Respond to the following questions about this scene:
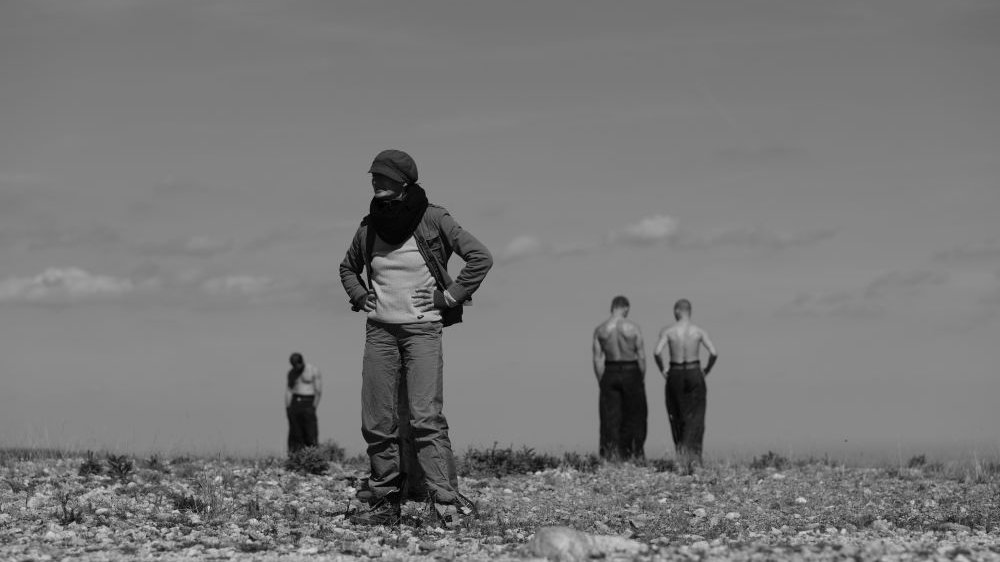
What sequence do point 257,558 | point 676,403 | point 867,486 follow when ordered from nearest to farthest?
point 257,558
point 867,486
point 676,403

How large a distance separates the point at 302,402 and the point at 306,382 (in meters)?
0.39

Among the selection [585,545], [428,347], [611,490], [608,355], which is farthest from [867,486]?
[585,545]

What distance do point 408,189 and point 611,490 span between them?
5491mm

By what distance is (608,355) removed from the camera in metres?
21.1

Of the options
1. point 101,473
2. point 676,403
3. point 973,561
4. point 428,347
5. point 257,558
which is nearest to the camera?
point 973,561

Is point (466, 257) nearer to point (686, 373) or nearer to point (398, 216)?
point (398, 216)

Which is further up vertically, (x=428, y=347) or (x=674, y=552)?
(x=428, y=347)

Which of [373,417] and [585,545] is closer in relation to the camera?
[585,545]

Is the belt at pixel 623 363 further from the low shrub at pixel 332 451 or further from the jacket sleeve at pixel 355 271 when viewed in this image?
the jacket sleeve at pixel 355 271

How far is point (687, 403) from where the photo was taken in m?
20.8

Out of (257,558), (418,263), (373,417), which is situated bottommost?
(257,558)

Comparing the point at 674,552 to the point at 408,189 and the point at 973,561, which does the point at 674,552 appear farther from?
the point at 408,189

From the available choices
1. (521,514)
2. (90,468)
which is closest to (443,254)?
(521,514)

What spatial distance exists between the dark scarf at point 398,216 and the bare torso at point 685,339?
954 cm
